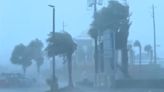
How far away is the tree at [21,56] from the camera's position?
7844cm

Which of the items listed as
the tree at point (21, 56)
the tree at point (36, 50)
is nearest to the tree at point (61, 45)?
the tree at point (21, 56)

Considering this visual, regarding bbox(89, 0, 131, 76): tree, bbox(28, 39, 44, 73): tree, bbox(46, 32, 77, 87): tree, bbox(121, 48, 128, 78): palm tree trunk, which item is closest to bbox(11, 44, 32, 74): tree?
bbox(28, 39, 44, 73): tree

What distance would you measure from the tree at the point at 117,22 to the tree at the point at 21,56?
24338 mm

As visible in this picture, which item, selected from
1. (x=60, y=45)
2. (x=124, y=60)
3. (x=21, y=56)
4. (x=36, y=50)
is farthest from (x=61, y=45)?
(x=36, y=50)

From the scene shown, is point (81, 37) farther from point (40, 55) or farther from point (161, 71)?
point (161, 71)

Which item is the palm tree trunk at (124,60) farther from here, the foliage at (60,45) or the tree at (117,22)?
the foliage at (60,45)

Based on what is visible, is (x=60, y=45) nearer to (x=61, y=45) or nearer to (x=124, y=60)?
(x=61, y=45)

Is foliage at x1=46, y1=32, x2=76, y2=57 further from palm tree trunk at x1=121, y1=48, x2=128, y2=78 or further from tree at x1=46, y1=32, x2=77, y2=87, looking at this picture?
palm tree trunk at x1=121, y1=48, x2=128, y2=78

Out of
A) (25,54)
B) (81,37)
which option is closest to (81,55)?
(81,37)

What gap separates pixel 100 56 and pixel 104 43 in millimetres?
5059

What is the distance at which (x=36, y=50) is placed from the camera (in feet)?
263

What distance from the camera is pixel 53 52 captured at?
158ft

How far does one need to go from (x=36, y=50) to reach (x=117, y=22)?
27217 mm

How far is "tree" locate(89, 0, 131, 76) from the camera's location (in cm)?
5472
